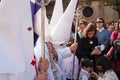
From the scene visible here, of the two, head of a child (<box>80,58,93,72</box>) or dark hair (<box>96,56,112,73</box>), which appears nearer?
dark hair (<box>96,56,112,73</box>)

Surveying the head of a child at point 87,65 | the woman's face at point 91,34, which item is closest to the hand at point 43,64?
the head of a child at point 87,65

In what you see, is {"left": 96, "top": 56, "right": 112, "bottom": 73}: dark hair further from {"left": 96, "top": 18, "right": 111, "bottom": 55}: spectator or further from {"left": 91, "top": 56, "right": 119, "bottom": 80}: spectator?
{"left": 96, "top": 18, "right": 111, "bottom": 55}: spectator

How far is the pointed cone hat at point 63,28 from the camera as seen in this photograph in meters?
4.80

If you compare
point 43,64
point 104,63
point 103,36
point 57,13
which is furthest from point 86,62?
point 43,64

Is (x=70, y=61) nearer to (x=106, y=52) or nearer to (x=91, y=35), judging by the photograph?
(x=91, y=35)

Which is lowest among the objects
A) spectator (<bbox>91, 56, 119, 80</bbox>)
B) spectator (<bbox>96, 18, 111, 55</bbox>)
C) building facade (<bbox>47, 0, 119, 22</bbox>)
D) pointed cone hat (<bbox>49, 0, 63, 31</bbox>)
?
building facade (<bbox>47, 0, 119, 22</bbox>)

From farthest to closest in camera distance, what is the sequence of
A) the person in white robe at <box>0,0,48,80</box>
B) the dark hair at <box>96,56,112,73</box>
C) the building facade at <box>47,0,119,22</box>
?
1. the building facade at <box>47,0,119,22</box>
2. the dark hair at <box>96,56,112,73</box>
3. the person in white robe at <box>0,0,48,80</box>

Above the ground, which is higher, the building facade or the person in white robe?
the person in white robe

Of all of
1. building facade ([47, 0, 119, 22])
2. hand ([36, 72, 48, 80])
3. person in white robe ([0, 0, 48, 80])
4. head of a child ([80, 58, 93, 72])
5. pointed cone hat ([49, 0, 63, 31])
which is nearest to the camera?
person in white robe ([0, 0, 48, 80])

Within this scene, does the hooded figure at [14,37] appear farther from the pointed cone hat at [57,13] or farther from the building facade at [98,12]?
the building facade at [98,12]

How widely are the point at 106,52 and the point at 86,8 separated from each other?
896 inches

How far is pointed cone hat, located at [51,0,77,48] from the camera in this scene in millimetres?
4801

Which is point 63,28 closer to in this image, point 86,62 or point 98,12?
point 86,62

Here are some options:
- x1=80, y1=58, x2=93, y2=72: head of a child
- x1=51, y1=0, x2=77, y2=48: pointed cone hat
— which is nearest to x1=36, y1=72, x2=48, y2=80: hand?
x1=51, y1=0, x2=77, y2=48: pointed cone hat
